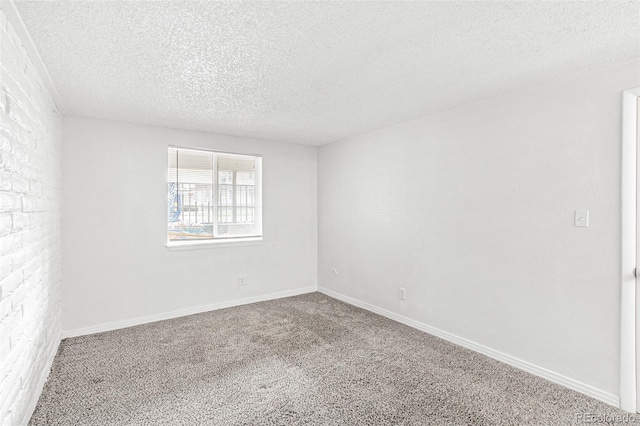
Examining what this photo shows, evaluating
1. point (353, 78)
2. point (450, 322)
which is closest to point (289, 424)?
point (450, 322)

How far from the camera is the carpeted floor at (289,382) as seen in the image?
205cm

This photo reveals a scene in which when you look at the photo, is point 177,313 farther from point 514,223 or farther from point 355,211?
point 514,223

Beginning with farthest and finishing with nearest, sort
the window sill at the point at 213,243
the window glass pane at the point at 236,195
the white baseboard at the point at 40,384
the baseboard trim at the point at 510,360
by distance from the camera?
the window glass pane at the point at 236,195 < the window sill at the point at 213,243 < the baseboard trim at the point at 510,360 < the white baseboard at the point at 40,384

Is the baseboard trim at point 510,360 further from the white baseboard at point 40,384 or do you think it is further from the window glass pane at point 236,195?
the white baseboard at point 40,384

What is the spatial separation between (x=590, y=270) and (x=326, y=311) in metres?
2.73

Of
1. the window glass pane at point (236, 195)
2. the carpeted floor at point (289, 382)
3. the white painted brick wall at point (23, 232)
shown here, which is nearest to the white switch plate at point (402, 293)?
the carpeted floor at point (289, 382)

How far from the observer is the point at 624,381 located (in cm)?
213

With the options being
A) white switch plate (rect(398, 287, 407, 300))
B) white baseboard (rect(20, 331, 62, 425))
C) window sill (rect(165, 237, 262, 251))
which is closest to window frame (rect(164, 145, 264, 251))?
window sill (rect(165, 237, 262, 251))

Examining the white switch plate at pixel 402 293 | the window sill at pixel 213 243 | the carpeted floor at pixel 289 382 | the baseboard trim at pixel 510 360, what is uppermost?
the window sill at pixel 213 243

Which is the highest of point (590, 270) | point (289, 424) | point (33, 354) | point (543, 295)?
point (590, 270)

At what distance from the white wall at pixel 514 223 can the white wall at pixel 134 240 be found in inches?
66.2

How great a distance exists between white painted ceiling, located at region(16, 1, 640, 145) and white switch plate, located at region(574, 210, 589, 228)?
40.0 inches

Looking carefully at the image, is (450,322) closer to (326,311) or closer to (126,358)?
(326,311)

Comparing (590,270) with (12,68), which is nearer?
(12,68)
